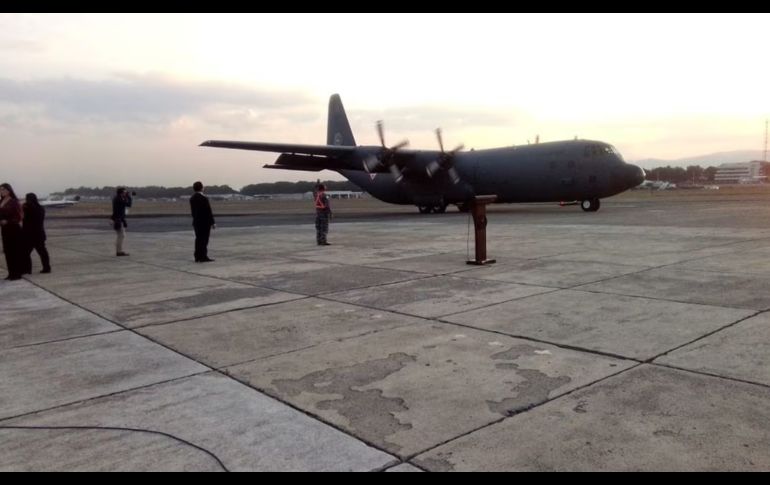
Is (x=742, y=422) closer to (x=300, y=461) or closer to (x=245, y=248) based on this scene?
(x=300, y=461)

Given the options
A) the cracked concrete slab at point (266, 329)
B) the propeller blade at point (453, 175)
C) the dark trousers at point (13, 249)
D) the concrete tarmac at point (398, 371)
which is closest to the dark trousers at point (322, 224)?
the concrete tarmac at point (398, 371)

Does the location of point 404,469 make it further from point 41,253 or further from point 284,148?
point 284,148

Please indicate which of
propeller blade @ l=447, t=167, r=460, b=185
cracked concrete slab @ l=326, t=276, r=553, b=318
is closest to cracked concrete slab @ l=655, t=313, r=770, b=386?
cracked concrete slab @ l=326, t=276, r=553, b=318

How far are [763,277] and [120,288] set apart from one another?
9916mm

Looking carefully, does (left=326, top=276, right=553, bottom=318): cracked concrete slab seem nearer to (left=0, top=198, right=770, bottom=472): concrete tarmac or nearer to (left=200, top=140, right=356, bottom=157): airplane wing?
(left=0, top=198, right=770, bottom=472): concrete tarmac

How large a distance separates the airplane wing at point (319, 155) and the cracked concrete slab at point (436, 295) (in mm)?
19402

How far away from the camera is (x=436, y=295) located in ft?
23.9

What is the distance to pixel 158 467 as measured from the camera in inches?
112

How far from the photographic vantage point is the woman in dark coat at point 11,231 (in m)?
10.1

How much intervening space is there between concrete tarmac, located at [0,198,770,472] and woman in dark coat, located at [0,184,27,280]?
1451mm

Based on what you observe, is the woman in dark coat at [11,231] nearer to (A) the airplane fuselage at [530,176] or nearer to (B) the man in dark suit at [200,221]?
(B) the man in dark suit at [200,221]

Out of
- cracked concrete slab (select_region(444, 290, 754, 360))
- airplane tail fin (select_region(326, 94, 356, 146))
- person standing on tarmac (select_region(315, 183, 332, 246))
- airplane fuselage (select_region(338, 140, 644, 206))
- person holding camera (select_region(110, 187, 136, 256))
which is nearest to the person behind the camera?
cracked concrete slab (select_region(444, 290, 754, 360))

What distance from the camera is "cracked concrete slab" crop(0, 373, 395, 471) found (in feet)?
9.47
